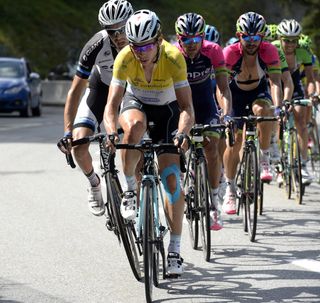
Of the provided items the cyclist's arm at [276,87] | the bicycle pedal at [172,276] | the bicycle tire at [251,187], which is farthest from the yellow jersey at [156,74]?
the cyclist's arm at [276,87]

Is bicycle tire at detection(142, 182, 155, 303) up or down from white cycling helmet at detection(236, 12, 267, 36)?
down

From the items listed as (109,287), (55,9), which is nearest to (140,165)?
(109,287)

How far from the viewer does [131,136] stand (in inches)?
328

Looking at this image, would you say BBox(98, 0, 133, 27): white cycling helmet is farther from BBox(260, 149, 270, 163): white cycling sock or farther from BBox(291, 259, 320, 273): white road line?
BBox(260, 149, 270, 163): white cycling sock

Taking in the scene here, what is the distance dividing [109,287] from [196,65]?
3035mm

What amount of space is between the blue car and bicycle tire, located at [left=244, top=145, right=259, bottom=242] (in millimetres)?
19389

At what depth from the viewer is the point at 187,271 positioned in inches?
350

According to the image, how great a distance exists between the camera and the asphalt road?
8.05 metres

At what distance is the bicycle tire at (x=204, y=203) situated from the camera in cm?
927

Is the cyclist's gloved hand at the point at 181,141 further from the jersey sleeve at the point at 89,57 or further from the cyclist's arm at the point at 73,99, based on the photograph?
the jersey sleeve at the point at 89,57

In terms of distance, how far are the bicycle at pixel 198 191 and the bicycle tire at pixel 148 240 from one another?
1422 mm

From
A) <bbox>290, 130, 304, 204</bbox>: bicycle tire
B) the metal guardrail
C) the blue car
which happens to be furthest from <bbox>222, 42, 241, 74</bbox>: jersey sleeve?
the metal guardrail

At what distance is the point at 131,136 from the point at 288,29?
5586mm

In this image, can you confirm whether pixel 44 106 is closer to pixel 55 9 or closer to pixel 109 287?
pixel 55 9
